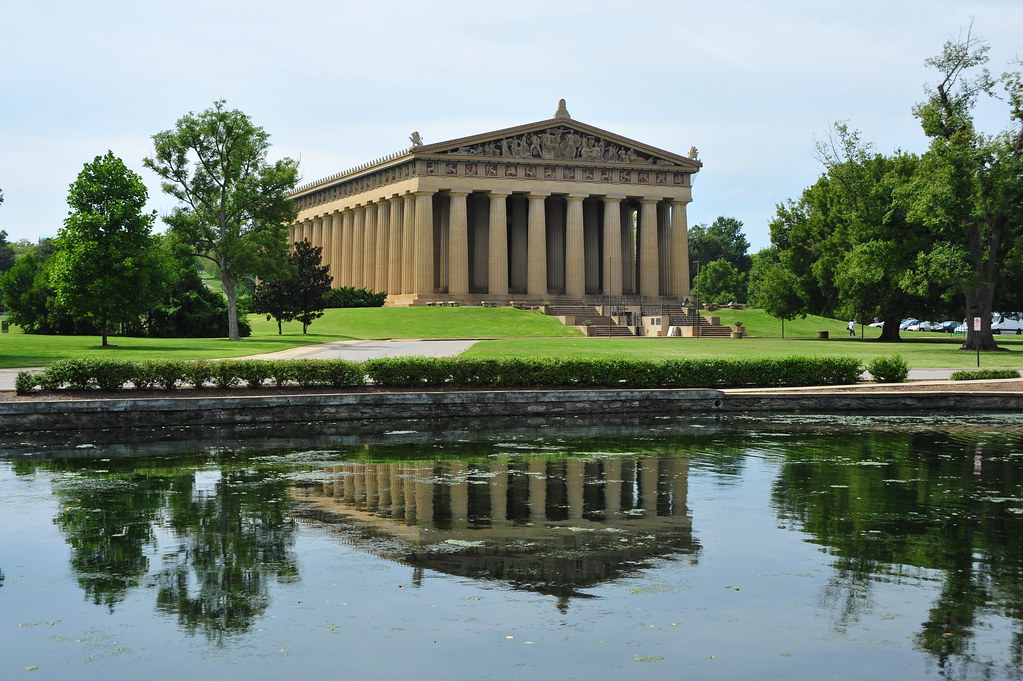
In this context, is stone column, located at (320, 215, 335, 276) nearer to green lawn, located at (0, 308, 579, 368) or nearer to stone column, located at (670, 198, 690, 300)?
green lawn, located at (0, 308, 579, 368)

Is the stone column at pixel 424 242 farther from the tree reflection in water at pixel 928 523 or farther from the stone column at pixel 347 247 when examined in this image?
the tree reflection in water at pixel 928 523

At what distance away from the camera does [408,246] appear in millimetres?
97375

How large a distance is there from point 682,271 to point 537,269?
15556 mm

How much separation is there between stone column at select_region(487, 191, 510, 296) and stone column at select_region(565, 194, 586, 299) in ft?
20.0

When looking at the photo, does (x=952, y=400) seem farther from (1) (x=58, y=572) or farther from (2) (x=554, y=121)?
(2) (x=554, y=121)

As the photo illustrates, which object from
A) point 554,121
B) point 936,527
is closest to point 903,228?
point 554,121

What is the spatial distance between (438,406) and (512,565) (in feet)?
54.7

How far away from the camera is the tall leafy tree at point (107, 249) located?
53062 mm

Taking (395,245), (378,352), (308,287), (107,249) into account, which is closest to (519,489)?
(378,352)

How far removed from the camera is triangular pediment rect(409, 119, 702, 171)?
96188 millimetres

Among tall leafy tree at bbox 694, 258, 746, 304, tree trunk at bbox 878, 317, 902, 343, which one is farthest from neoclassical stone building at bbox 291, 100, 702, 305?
tree trunk at bbox 878, 317, 902, 343

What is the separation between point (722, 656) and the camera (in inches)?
342

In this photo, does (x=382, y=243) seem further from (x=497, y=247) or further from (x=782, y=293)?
(x=782, y=293)

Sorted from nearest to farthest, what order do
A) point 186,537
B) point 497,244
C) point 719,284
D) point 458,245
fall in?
point 186,537, point 458,245, point 497,244, point 719,284
